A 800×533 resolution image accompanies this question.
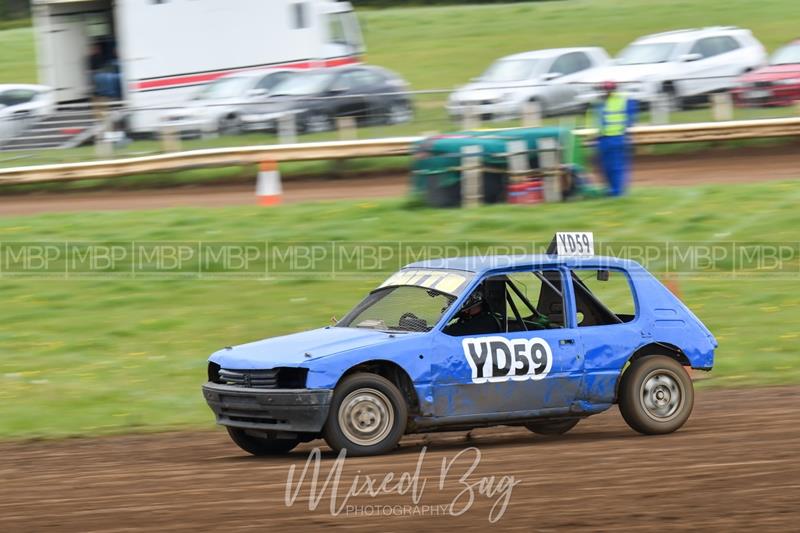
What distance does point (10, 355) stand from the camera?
508 inches

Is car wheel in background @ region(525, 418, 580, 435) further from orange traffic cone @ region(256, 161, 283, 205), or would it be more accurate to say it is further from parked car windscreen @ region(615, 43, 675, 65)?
parked car windscreen @ region(615, 43, 675, 65)

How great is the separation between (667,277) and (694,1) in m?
41.2

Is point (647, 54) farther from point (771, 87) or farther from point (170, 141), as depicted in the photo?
point (170, 141)

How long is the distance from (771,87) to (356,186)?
7844 millimetres

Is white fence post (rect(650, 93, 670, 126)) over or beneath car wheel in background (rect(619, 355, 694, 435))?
over

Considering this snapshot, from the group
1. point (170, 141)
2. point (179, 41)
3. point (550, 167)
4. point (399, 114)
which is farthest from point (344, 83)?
point (550, 167)

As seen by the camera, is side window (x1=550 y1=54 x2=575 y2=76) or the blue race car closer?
the blue race car

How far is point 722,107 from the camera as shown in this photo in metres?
23.0

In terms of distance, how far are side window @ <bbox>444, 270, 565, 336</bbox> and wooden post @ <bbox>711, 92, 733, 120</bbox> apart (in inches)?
581

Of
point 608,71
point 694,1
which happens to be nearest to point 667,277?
point 608,71
